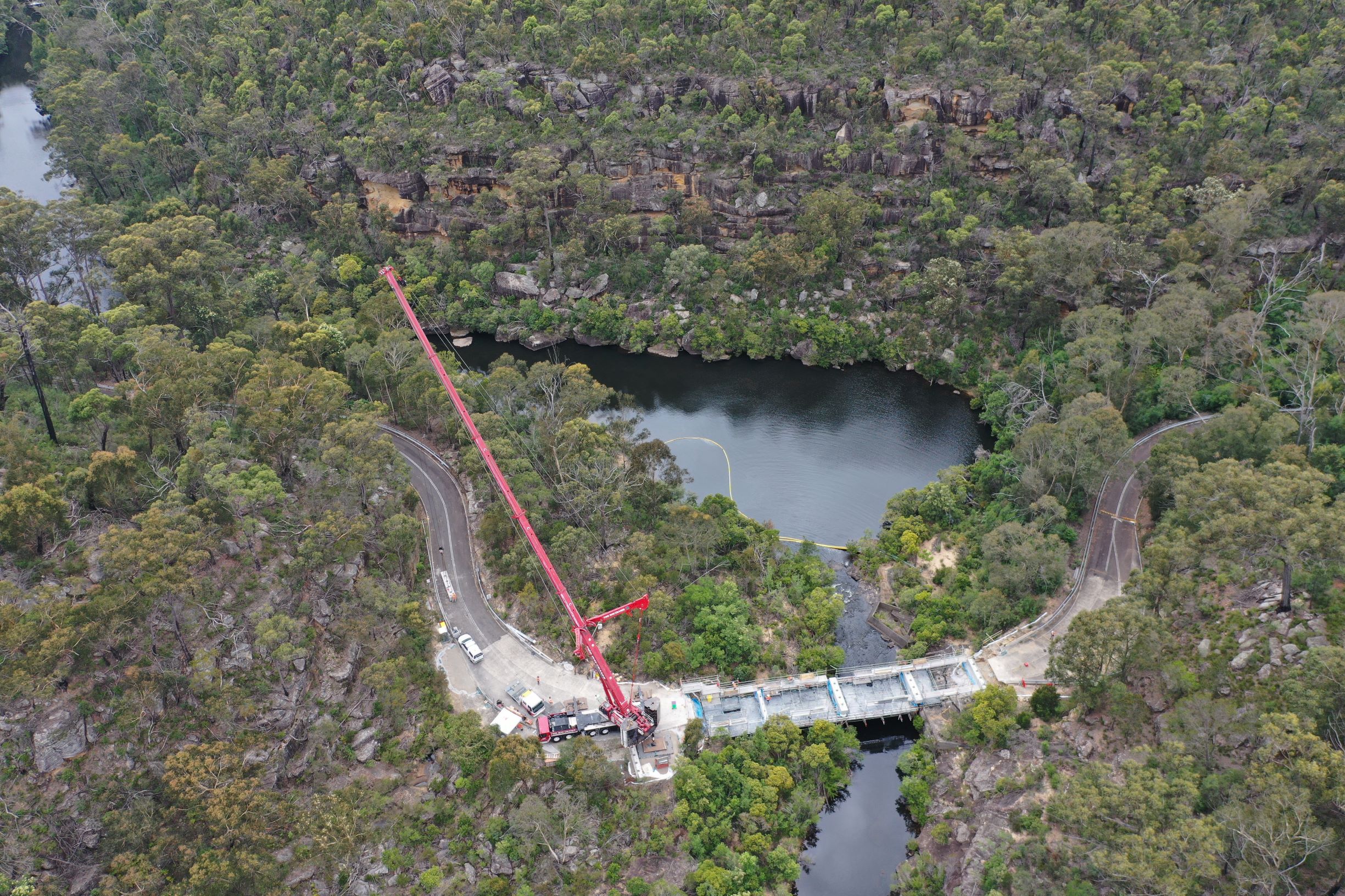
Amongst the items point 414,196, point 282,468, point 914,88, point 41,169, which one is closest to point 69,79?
point 41,169

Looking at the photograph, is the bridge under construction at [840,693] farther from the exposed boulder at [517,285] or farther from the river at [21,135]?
the river at [21,135]

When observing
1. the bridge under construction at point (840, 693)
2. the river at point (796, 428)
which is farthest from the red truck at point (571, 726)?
the river at point (796, 428)

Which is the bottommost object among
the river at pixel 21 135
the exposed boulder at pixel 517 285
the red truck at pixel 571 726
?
the red truck at pixel 571 726

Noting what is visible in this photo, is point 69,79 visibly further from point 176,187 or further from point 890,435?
point 890,435

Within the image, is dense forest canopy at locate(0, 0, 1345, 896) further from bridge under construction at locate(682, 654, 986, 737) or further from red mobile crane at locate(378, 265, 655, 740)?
red mobile crane at locate(378, 265, 655, 740)

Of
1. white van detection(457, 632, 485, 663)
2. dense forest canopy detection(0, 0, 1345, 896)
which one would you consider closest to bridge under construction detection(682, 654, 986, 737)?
dense forest canopy detection(0, 0, 1345, 896)

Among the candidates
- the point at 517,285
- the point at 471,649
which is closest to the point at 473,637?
the point at 471,649
